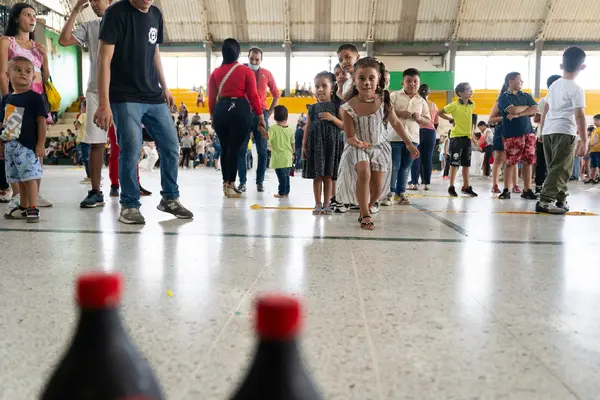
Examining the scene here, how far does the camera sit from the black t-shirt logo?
10.4 ft

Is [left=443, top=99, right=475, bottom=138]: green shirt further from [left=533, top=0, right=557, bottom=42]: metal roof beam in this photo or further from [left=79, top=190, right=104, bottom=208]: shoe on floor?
[left=533, top=0, right=557, bottom=42]: metal roof beam

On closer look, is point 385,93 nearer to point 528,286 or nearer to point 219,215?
point 219,215

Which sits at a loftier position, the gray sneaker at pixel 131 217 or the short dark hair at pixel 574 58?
the short dark hair at pixel 574 58

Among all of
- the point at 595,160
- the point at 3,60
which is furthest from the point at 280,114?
the point at 595,160

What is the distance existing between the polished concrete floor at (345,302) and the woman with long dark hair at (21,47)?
48.3 inches

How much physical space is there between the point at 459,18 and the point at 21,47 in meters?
20.3

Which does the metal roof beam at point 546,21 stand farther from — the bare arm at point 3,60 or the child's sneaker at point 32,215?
the child's sneaker at point 32,215

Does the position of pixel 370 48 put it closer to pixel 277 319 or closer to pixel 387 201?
pixel 387 201

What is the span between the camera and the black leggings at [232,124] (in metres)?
4.57

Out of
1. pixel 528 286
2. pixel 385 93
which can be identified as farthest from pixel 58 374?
pixel 385 93

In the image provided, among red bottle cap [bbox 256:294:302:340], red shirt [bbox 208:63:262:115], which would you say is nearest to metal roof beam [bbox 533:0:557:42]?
red shirt [bbox 208:63:262:115]

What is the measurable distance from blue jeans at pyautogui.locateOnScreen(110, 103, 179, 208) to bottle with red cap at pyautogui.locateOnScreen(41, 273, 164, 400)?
2819 millimetres

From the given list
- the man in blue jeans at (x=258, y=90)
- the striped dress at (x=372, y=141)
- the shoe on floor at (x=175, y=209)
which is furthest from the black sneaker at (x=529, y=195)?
the shoe on floor at (x=175, y=209)

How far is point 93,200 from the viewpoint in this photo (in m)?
3.88
